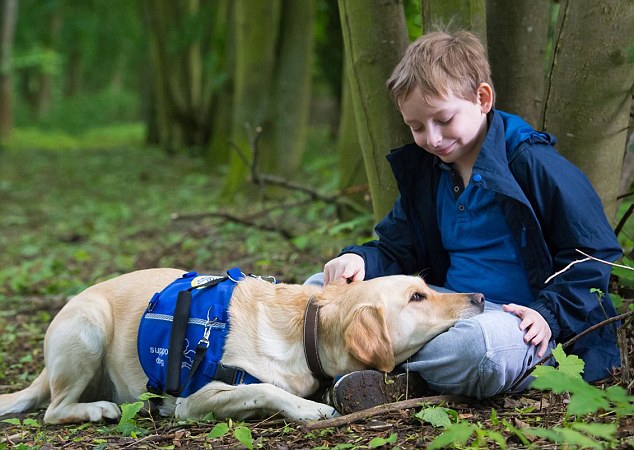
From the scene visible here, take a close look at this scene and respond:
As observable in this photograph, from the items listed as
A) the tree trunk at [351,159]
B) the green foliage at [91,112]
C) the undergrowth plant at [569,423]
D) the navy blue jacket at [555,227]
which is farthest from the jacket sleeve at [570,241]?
the green foliage at [91,112]

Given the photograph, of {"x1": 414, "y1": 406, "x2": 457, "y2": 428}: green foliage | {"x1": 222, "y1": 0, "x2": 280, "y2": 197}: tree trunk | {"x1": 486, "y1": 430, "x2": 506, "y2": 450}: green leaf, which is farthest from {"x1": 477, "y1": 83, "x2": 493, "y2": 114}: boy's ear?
{"x1": 222, "y1": 0, "x2": 280, "y2": 197}: tree trunk

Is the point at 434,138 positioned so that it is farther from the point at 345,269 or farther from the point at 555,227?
the point at 345,269

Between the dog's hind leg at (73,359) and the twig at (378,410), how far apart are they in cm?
141

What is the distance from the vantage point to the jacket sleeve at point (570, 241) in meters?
3.75

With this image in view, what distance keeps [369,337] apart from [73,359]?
5.89 ft

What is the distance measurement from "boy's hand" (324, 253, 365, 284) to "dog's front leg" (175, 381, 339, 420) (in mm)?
797

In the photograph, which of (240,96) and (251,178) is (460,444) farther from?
(240,96)

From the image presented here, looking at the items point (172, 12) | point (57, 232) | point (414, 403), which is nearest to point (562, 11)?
point (414, 403)

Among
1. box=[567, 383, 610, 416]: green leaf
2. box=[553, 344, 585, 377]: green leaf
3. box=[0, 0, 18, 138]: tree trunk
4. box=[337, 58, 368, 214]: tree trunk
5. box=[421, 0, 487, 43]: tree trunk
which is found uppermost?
box=[0, 0, 18, 138]: tree trunk

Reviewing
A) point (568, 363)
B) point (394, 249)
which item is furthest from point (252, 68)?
point (568, 363)

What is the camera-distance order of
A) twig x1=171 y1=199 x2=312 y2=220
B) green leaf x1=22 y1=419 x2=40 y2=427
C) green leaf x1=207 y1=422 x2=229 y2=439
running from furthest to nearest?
twig x1=171 y1=199 x2=312 y2=220 → green leaf x1=22 y1=419 x2=40 y2=427 → green leaf x1=207 y1=422 x2=229 y2=439

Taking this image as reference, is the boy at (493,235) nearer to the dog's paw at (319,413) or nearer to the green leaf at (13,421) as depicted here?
the dog's paw at (319,413)

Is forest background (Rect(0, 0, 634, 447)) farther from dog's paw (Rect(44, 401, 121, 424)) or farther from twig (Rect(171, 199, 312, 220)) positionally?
dog's paw (Rect(44, 401, 121, 424))

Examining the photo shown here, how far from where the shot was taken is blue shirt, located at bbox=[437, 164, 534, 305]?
13.4 ft
